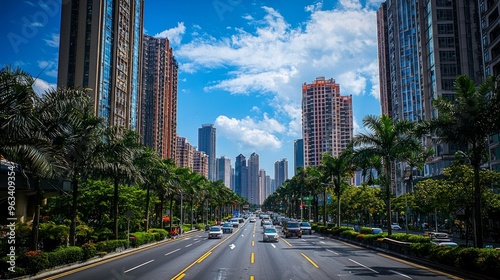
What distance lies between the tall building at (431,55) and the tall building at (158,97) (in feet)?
278

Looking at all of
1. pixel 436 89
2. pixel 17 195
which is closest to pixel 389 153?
pixel 17 195

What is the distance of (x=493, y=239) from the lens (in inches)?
1997

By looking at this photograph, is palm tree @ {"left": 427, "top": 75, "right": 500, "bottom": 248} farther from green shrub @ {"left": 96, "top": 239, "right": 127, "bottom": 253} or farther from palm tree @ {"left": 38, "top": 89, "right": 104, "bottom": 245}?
green shrub @ {"left": 96, "top": 239, "right": 127, "bottom": 253}

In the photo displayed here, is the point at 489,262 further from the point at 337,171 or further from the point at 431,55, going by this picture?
the point at 431,55

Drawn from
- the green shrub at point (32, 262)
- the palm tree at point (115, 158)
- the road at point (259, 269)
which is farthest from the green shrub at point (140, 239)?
the green shrub at point (32, 262)

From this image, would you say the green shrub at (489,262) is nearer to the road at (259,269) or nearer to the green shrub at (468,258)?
the green shrub at (468,258)

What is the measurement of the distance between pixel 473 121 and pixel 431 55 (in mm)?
85717

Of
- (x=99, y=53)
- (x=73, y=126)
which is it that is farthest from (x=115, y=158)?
(x=99, y=53)

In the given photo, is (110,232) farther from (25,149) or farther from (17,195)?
(25,149)

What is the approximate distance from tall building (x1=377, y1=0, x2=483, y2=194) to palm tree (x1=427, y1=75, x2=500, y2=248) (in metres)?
59.9

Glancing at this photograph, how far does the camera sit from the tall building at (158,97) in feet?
493

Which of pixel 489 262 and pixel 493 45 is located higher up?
pixel 493 45

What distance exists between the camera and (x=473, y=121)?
21266 mm

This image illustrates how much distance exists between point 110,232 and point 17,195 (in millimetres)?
9526
